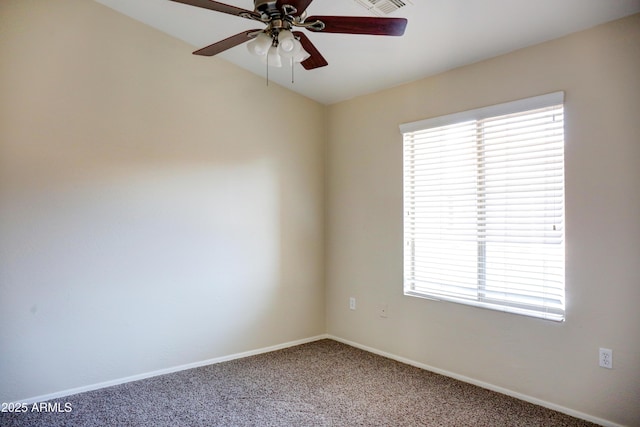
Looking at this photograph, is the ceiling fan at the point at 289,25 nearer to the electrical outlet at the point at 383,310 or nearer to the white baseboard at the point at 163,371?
the electrical outlet at the point at 383,310

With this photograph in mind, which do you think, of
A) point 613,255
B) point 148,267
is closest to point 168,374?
point 148,267

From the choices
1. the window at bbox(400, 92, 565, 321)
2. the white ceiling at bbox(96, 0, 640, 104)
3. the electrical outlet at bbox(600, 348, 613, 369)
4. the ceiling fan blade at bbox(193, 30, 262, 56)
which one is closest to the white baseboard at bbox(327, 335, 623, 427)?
the electrical outlet at bbox(600, 348, 613, 369)

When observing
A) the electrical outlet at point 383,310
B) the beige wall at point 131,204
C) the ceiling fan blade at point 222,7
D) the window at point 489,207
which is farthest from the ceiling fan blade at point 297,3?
the electrical outlet at point 383,310

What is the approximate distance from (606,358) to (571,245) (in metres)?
0.68

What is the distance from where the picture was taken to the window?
8.29ft

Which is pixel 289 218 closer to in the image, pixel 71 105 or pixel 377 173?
pixel 377 173

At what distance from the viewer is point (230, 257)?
346 cm

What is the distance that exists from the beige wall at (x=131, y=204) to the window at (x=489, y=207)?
1275 millimetres

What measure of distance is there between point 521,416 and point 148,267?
9.19 ft

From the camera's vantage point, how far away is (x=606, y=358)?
7.49 feet

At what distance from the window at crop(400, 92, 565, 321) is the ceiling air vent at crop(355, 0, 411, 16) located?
99 cm

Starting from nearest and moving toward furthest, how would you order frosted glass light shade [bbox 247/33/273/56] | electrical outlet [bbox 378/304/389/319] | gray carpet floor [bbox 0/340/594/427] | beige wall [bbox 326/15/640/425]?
frosted glass light shade [bbox 247/33/273/56] → beige wall [bbox 326/15/640/425] → gray carpet floor [bbox 0/340/594/427] → electrical outlet [bbox 378/304/389/319]

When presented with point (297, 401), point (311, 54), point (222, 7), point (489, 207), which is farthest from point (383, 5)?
point (297, 401)

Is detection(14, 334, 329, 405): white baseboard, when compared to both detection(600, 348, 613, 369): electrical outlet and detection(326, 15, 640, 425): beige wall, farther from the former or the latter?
detection(600, 348, 613, 369): electrical outlet
